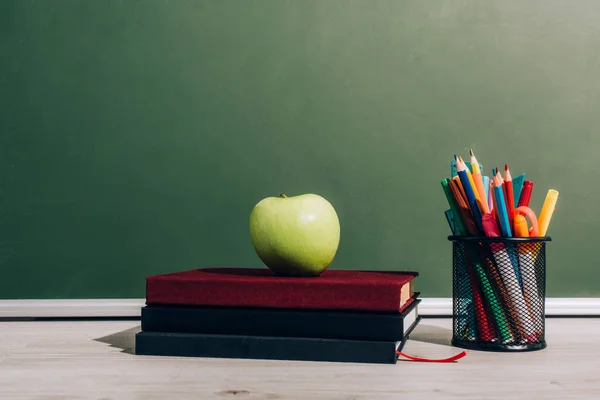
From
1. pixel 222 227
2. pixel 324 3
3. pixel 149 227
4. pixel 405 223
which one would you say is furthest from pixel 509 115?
pixel 149 227

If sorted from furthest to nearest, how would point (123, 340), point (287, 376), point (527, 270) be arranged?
point (123, 340) < point (527, 270) < point (287, 376)

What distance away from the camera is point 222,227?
0.98 metres

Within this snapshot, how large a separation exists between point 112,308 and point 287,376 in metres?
0.46

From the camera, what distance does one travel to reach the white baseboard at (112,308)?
3.17 ft

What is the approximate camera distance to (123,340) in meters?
0.80

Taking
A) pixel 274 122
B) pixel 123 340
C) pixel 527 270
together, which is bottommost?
pixel 123 340

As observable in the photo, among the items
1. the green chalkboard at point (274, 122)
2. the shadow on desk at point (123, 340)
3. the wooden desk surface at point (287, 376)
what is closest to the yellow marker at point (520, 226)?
the wooden desk surface at point (287, 376)

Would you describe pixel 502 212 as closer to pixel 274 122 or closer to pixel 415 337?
pixel 415 337

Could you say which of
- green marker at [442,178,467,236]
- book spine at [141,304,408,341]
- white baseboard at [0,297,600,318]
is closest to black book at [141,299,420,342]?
book spine at [141,304,408,341]

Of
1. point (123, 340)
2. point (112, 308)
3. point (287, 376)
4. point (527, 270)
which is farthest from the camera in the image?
point (112, 308)

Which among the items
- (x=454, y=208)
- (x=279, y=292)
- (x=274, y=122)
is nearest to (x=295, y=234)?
(x=279, y=292)

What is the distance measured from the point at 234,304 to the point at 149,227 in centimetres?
37

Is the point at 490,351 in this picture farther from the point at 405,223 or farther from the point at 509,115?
the point at 509,115

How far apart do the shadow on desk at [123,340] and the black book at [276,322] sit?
0.22ft
